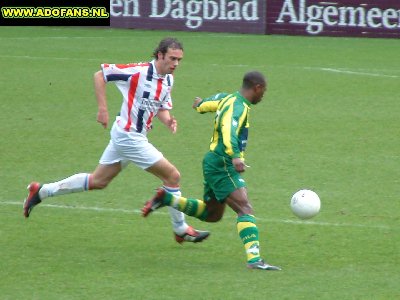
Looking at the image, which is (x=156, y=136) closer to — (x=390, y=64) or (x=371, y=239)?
(x=371, y=239)

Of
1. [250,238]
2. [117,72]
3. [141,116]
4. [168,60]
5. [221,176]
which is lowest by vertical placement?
[250,238]

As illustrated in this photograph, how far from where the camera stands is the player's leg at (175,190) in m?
9.65

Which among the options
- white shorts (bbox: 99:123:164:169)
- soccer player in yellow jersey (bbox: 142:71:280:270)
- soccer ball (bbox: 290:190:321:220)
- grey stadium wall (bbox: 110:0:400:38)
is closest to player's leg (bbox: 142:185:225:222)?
soccer player in yellow jersey (bbox: 142:71:280:270)

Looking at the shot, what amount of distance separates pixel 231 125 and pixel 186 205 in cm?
101

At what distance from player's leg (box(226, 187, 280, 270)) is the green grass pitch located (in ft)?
0.40

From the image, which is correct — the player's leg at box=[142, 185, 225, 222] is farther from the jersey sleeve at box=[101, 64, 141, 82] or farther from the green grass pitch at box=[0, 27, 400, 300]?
the jersey sleeve at box=[101, 64, 141, 82]

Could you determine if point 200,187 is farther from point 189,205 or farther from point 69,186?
point 189,205

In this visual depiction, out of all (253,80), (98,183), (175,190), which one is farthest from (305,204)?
(98,183)

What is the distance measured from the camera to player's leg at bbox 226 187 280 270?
8758mm

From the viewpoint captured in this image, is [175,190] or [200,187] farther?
[200,187]

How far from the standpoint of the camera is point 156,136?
16.2 metres

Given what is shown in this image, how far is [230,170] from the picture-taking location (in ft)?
29.6

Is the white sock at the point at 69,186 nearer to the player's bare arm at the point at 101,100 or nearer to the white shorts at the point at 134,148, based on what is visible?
the white shorts at the point at 134,148

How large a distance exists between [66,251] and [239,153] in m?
1.98
